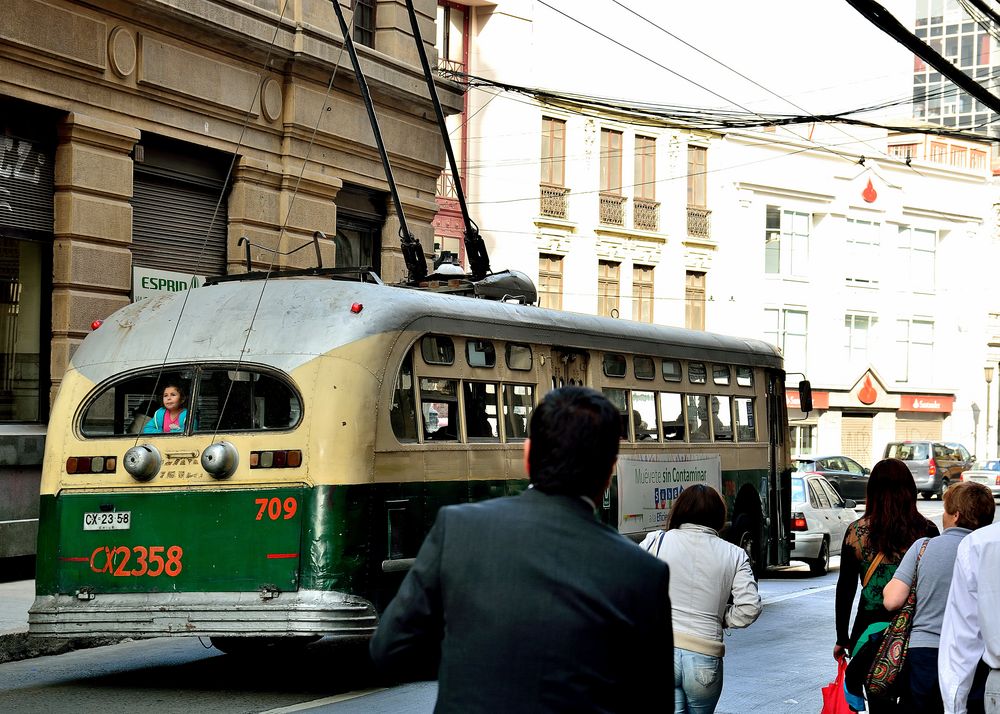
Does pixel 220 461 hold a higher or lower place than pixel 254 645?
higher

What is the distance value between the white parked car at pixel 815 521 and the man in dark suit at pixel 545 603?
55.7 ft

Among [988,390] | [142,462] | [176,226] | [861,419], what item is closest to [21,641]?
[142,462]

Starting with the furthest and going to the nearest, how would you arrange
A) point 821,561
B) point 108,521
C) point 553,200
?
point 553,200 < point 821,561 < point 108,521

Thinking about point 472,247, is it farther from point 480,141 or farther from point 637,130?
point 637,130

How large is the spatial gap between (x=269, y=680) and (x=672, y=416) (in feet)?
18.6

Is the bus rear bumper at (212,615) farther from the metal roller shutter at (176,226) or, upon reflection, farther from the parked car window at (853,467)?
the parked car window at (853,467)

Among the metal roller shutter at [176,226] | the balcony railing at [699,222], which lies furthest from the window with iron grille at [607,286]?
the metal roller shutter at [176,226]

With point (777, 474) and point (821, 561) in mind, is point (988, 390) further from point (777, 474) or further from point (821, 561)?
point (777, 474)

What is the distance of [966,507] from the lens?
6262 mm

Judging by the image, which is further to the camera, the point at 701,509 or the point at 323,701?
the point at 323,701

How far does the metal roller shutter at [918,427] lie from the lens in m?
56.0

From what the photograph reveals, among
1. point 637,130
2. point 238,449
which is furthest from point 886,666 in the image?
point 637,130

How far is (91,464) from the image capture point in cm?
1066

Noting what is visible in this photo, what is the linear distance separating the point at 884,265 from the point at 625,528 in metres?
44.6
